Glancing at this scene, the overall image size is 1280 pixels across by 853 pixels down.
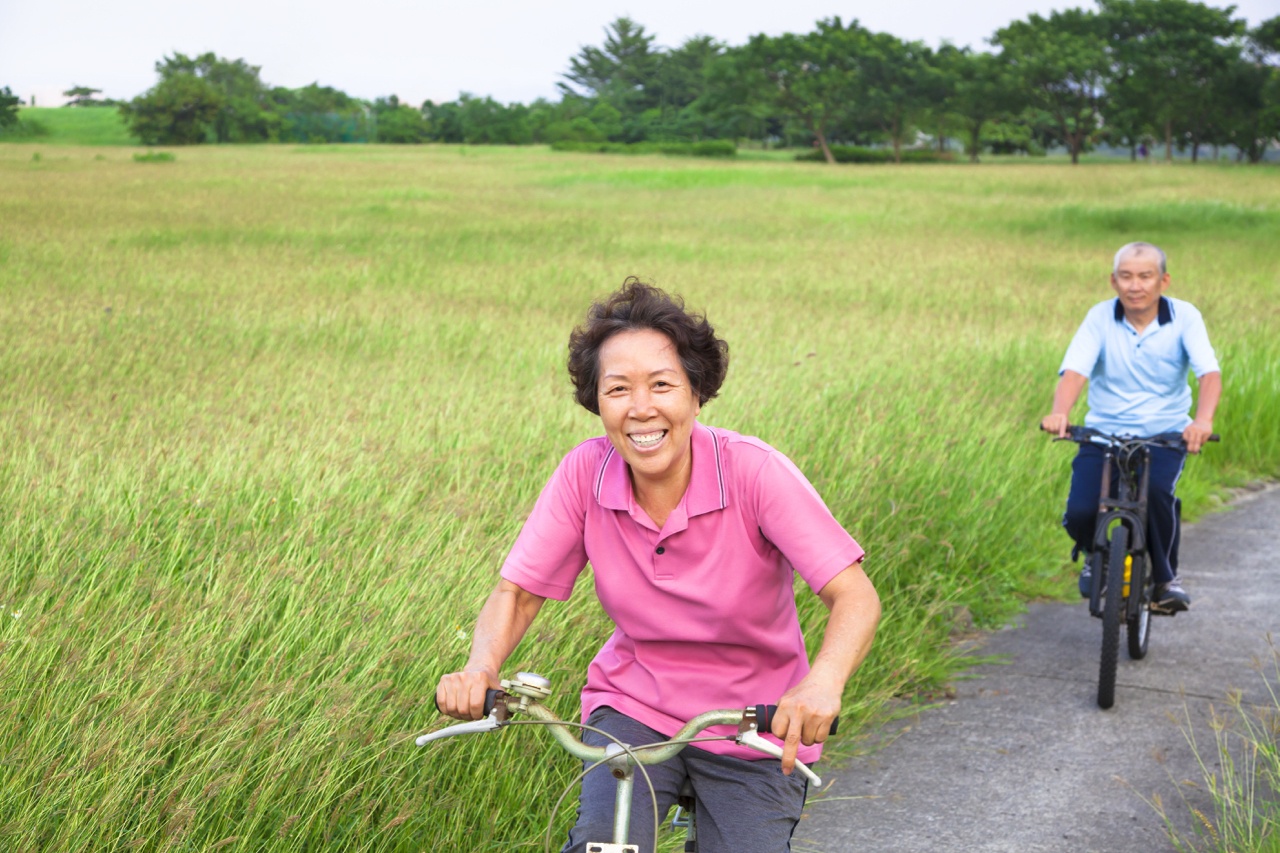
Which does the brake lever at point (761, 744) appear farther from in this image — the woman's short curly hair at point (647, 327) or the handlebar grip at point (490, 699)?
the woman's short curly hair at point (647, 327)

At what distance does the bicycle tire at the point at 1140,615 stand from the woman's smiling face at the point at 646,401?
3.26m

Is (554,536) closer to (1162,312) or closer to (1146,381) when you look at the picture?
(1146,381)

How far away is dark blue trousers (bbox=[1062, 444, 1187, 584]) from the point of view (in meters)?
5.27

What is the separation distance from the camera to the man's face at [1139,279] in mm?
5238

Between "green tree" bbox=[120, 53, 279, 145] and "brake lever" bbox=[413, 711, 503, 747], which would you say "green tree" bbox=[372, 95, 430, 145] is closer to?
"green tree" bbox=[120, 53, 279, 145]

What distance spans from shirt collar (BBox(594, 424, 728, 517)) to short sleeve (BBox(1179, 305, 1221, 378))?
135 inches

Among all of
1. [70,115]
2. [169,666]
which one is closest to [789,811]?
[169,666]

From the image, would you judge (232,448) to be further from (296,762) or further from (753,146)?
(753,146)

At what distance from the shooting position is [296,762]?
2924mm

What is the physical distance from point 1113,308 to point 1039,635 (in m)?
1.48

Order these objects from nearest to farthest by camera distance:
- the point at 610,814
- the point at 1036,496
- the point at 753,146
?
the point at 610,814 → the point at 1036,496 → the point at 753,146

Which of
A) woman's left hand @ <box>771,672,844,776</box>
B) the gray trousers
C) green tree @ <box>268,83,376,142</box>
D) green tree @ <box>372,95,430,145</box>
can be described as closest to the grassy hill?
green tree @ <box>268,83,376,142</box>

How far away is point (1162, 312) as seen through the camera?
539 centimetres

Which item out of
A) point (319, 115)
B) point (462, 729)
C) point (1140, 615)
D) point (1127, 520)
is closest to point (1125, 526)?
point (1127, 520)
